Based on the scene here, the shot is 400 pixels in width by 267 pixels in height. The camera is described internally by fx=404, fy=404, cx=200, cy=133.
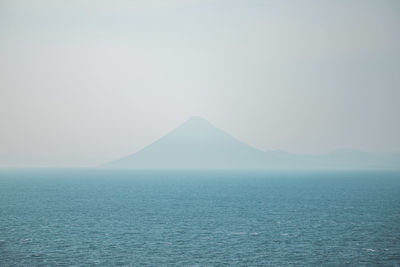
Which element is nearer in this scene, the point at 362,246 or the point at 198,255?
the point at 198,255

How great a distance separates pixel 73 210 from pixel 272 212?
5662 cm

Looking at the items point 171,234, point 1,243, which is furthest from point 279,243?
point 1,243

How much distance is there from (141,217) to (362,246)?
54.2 metres

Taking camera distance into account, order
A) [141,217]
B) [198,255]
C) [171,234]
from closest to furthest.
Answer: [198,255] < [171,234] < [141,217]

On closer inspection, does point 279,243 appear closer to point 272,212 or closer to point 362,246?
point 362,246

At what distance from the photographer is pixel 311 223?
95.8 m

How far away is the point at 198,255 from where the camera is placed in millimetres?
65938

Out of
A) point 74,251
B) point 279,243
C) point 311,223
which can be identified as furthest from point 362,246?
point 74,251

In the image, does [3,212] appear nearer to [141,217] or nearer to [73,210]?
[73,210]

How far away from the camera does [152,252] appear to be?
6781cm

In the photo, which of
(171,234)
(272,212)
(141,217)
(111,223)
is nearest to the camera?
(171,234)

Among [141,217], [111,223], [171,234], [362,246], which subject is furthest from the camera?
[141,217]

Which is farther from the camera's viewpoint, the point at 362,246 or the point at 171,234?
the point at 171,234

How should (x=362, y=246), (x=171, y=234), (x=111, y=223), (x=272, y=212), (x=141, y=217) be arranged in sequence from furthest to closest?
(x=272, y=212)
(x=141, y=217)
(x=111, y=223)
(x=171, y=234)
(x=362, y=246)
